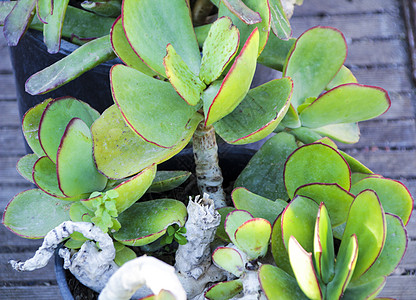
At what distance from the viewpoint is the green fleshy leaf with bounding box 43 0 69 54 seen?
2.48 feet

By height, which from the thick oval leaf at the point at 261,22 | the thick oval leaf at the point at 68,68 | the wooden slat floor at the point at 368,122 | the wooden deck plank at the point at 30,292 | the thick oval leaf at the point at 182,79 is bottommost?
the wooden deck plank at the point at 30,292

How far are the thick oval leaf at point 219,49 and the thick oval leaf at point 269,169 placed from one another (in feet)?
0.61

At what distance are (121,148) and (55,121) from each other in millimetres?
92

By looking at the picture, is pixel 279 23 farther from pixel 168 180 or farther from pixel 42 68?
pixel 42 68

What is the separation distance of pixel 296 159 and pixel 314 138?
12cm

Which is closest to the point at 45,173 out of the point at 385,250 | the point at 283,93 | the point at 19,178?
the point at 283,93

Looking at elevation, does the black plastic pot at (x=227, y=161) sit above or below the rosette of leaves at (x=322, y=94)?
below

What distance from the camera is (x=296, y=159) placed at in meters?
0.67

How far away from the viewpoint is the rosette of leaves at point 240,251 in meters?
0.59

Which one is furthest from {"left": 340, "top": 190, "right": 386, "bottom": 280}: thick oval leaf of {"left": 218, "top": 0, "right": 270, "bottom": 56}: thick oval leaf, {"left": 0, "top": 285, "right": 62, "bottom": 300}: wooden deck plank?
{"left": 0, "top": 285, "right": 62, "bottom": 300}: wooden deck plank

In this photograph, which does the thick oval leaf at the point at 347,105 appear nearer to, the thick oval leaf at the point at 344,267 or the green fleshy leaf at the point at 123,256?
the thick oval leaf at the point at 344,267

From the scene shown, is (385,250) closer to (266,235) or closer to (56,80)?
(266,235)

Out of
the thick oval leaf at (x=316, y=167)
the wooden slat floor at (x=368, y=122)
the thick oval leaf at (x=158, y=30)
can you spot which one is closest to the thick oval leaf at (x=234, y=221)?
the thick oval leaf at (x=316, y=167)

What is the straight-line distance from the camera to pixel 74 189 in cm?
66
